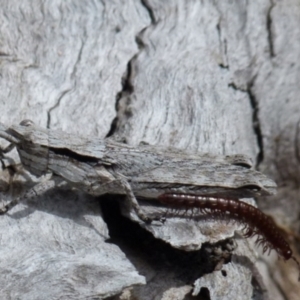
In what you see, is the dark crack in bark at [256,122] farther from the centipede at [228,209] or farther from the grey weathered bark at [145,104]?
the centipede at [228,209]

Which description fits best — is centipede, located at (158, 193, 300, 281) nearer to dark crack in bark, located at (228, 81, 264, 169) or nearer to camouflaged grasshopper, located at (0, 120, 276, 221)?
camouflaged grasshopper, located at (0, 120, 276, 221)

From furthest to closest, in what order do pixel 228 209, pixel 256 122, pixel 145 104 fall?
pixel 256 122 < pixel 145 104 < pixel 228 209

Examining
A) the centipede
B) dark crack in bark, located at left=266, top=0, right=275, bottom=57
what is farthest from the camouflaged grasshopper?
dark crack in bark, located at left=266, top=0, right=275, bottom=57

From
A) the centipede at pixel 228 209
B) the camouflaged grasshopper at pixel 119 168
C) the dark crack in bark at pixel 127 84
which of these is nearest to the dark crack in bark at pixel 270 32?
the dark crack in bark at pixel 127 84

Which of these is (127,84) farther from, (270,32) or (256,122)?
(270,32)

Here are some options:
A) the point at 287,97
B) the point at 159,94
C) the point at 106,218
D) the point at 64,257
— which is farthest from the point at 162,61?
the point at 64,257

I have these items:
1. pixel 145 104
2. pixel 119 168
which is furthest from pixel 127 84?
pixel 119 168
